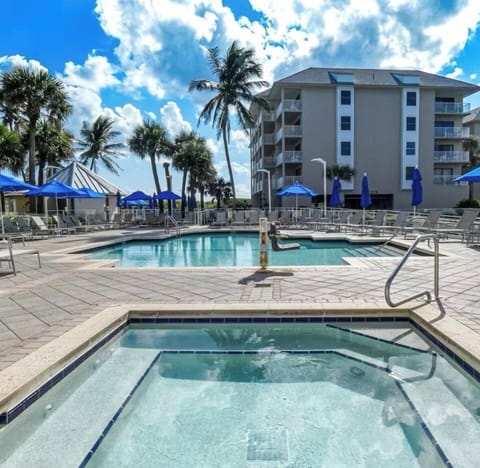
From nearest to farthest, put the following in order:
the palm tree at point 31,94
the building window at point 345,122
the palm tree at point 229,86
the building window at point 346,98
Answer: the palm tree at point 31,94 → the palm tree at point 229,86 → the building window at point 346,98 → the building window at point 345,122

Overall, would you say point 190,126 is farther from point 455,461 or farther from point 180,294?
point 455,461

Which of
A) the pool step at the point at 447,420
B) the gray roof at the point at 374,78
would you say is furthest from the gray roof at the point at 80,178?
the pool step at the point at 447,420

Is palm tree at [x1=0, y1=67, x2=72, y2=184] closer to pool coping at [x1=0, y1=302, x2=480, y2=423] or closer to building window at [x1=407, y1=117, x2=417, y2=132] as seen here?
pool coping at [x1=0, y1=302, x2=480, y2=423]

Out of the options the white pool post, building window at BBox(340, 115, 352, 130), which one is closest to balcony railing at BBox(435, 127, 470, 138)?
building window at BBox(340, 115, 352, 130)

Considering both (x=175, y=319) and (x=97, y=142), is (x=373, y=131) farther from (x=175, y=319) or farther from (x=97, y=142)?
(x=175, y=319)

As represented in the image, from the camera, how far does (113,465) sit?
2.11 meters

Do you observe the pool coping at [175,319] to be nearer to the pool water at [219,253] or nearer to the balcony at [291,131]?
the pool water at [219,253]

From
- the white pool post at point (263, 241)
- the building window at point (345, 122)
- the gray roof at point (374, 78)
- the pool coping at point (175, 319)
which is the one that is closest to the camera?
the pool coping at point (175, 319)

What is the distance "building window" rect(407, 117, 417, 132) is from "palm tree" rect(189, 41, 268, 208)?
12829mm

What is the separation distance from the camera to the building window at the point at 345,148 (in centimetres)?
2777

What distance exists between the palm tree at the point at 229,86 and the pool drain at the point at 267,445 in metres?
19.9

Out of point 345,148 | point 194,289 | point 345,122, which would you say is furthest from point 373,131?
point 194,289

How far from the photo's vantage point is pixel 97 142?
32.3 meters

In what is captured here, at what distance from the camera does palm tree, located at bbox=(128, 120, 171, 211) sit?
2706 cm
